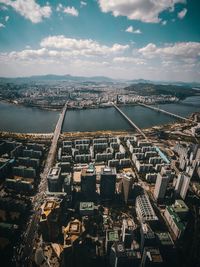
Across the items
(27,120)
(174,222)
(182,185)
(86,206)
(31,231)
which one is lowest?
(27,120)

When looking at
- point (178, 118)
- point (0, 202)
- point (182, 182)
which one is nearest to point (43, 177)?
point (0, 202)

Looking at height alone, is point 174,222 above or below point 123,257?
below

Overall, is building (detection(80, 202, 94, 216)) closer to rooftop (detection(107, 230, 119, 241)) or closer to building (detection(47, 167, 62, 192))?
rooftop (detection(107, 230, 119, 241))

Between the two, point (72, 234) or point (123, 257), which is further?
point (123, 257)

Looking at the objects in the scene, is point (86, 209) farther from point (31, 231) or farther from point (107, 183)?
point (31, 231)

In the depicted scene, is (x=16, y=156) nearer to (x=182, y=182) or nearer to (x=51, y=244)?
(x=51, y=244)

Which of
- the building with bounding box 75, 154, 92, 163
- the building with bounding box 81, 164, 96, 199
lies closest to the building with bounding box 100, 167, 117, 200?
the building with bounding box 81, 164, 96, 199

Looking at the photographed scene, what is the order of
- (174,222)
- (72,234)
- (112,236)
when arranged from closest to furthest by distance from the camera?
1. (72,234)
2. (112,236)
3. (174,222)

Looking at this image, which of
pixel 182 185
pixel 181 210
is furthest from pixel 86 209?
pixel 182 185
